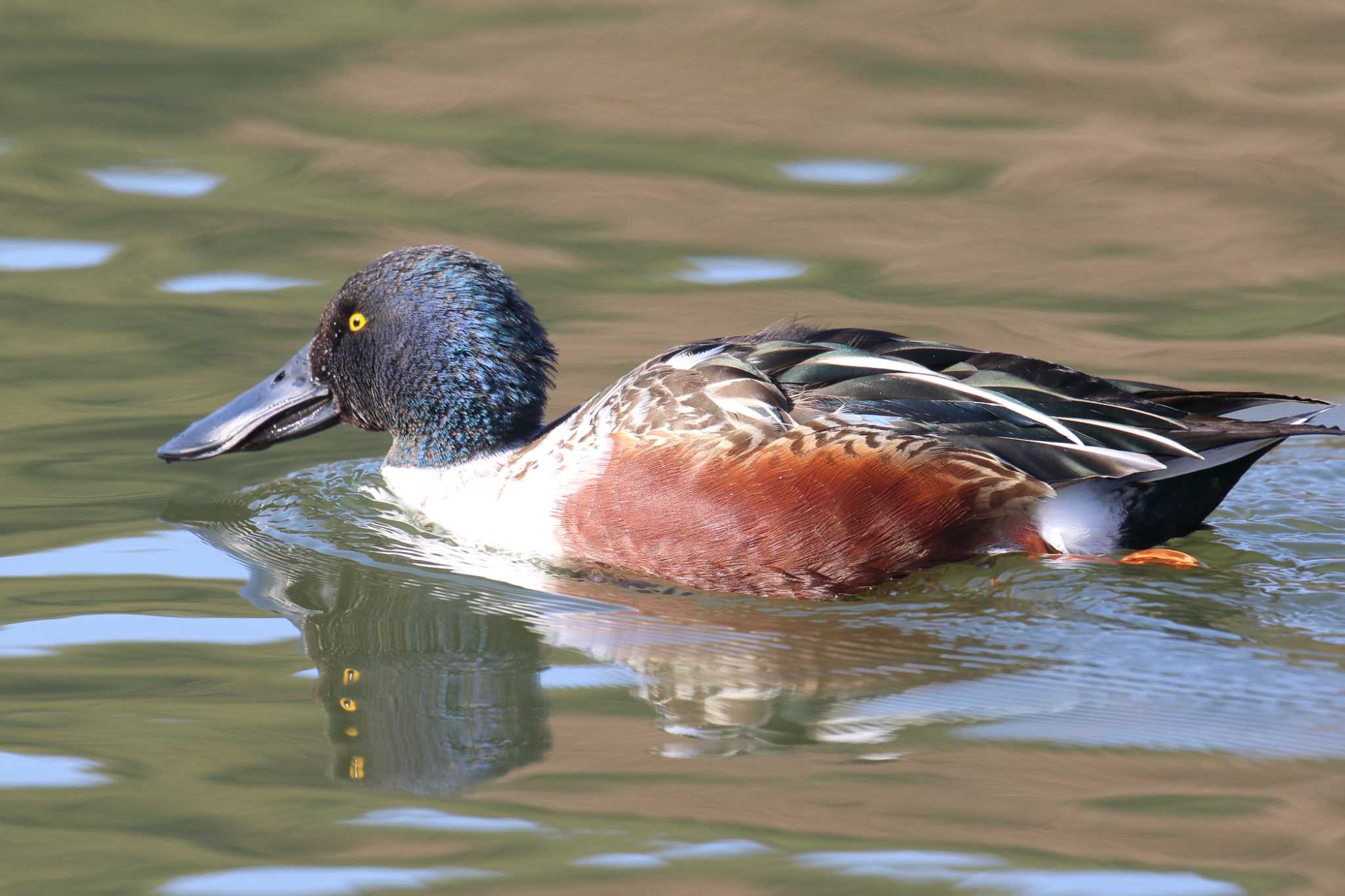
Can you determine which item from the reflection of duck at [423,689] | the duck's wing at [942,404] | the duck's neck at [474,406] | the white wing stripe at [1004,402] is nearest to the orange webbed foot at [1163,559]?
the duck's wing at [942,404]

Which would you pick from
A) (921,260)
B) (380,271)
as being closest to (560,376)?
(380,271)

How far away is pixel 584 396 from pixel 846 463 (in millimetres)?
2654

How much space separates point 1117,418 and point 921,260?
391 centimetres

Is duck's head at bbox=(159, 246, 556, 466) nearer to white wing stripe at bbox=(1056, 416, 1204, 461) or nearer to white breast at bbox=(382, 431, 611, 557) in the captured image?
white breast at bbox=(382, 431, 611, 557)

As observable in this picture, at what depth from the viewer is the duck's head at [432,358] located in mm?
6570

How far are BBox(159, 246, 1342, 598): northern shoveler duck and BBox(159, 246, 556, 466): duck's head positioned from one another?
5cm

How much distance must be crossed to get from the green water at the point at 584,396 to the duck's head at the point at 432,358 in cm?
39

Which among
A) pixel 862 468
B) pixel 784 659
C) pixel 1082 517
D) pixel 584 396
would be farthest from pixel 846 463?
pixel 584 396

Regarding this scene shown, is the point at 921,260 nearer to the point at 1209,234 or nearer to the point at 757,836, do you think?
the point at 1209,234

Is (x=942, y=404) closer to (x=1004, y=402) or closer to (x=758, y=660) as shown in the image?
(x=1004, y=402)

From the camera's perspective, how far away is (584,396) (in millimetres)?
8102

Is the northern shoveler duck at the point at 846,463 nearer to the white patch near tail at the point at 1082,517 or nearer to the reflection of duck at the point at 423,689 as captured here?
the white patch near tail at the point at 1082,517

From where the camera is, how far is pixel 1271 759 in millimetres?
4477

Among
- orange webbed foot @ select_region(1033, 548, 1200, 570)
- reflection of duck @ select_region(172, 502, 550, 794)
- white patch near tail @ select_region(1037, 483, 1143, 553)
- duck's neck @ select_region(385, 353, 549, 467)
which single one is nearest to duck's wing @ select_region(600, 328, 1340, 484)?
white patch near tail @ select_region(1037, 483, 1143, 553)
